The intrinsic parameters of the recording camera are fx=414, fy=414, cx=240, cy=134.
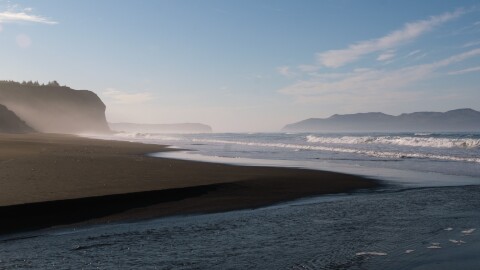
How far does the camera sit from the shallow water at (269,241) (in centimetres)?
665

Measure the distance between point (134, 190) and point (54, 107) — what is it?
5802 inches

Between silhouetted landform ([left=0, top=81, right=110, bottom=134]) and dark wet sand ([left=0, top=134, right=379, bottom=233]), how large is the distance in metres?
121

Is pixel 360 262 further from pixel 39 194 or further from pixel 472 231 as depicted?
pixel 39 194

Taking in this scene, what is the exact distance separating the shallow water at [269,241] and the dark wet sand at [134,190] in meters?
1.11

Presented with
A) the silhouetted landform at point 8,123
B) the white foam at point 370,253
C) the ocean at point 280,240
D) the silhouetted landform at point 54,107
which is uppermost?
the silhouetted landform at point 54,107

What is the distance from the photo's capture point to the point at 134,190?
1299 cm

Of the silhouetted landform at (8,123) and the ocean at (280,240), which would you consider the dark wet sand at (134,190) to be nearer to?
the ocean at (280,240)

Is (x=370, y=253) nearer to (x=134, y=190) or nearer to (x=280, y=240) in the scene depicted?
(x=280, y=240)

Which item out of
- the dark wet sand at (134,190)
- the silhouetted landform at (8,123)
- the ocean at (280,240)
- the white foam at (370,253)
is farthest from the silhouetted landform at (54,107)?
the white foam at (370,253)

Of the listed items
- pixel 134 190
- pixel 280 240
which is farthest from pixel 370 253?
pixel 134 190

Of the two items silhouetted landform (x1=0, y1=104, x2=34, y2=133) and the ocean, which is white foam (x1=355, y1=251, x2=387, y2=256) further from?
silhouetted landform (x1=0, y1=104, x2=34, y2=133)

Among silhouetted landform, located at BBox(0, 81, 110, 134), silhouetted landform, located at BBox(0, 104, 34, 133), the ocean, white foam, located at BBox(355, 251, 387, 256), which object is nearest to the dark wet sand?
the ocean

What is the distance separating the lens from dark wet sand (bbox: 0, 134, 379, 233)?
9.91m

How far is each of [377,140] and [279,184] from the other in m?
49.9
